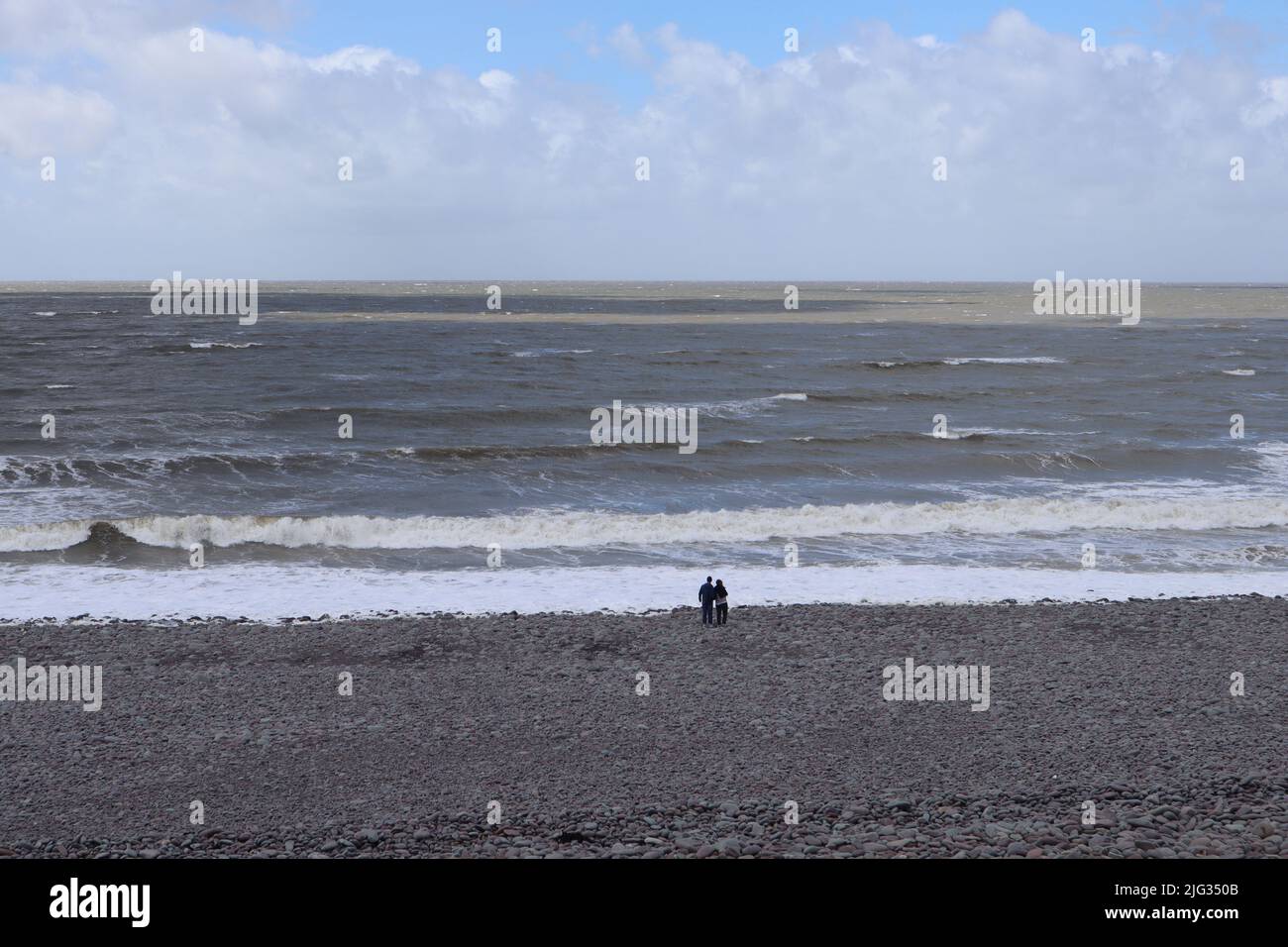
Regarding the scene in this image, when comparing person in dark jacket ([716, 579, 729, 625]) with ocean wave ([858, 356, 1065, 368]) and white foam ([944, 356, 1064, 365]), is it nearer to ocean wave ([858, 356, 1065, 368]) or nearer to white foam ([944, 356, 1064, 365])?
ocean wave ([858, 356, 1065, 368])

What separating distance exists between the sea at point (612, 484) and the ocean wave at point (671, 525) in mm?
76

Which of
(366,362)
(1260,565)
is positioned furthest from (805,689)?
(366,362)

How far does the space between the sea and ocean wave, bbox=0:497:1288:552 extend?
0.25 ft

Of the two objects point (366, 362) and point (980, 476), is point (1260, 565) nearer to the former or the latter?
point (980, 476)

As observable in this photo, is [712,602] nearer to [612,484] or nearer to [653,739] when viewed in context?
[653,739]

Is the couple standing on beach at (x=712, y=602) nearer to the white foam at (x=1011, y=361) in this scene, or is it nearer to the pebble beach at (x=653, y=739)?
the pebble beach at (x=653, y=739)

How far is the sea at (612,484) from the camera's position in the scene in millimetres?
18016

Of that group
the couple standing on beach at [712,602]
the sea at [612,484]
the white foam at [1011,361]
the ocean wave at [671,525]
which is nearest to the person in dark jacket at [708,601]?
the couple standing on beach at [712,602]

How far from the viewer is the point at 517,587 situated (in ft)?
58.3

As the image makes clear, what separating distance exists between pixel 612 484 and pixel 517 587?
9.37 metres

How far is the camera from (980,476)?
28.1m

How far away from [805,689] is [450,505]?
14.0 m

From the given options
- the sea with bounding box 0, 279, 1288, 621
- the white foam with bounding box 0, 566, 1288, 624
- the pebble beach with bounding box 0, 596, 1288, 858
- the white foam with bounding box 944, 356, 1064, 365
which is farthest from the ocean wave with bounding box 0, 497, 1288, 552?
the white foam with bounding box 944, 356, 1064, 365

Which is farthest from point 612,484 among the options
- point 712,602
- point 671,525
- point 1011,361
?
point 1011,361
